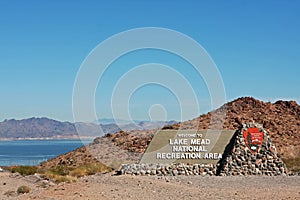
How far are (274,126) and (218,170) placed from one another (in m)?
21.3

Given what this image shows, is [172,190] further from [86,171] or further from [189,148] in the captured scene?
[86,171]

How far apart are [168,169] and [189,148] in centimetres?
553

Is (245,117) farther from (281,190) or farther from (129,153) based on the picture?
(281,190)

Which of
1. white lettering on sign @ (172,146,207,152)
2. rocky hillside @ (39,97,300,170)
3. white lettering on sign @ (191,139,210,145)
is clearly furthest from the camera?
rocky hillside @ (39,97,300,170)

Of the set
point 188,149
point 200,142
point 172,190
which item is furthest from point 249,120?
point 172,190

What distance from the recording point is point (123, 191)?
1809cm

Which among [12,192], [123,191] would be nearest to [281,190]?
[123,191]

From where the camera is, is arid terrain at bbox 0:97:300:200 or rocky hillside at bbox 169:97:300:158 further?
rocky hillside at bbox 169:97:300:158

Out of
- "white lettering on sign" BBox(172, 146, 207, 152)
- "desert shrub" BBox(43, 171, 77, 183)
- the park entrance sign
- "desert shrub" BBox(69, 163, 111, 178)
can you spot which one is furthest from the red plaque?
"desert shrub" BBox(69, 163, 111, 178)

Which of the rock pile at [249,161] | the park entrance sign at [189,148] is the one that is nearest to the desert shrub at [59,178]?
the park entrance sign at [189,148]

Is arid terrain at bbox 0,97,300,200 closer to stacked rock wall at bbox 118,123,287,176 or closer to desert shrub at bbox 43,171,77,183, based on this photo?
desert shrub at bbox 43,171,77,183

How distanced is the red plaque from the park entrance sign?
7.28 feet

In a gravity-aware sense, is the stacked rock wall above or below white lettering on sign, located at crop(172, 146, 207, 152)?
below

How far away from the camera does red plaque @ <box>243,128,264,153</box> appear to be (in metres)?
26.2
